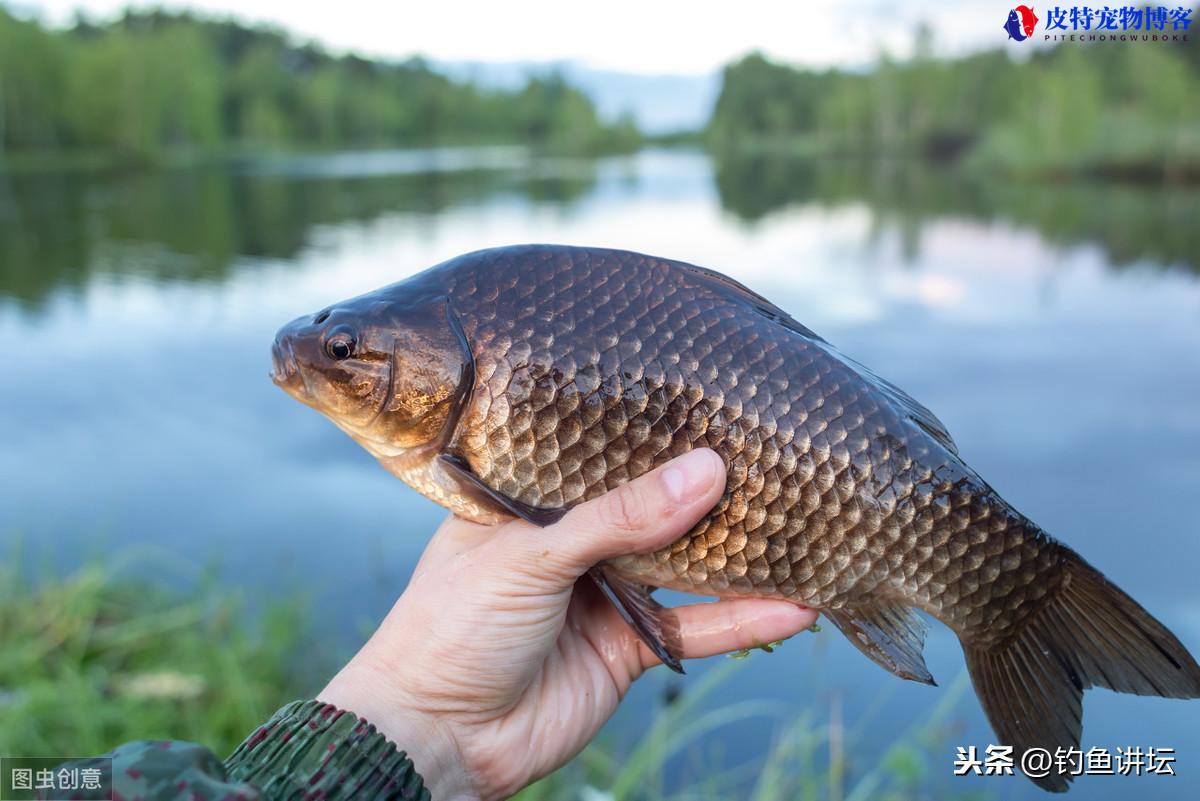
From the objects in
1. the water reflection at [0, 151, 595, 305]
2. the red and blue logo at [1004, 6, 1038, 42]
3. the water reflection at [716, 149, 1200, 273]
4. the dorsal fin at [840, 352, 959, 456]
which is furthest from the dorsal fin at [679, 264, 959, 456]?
the water reflection at [716, 149, 1200, 273]

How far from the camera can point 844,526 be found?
1.91 meters

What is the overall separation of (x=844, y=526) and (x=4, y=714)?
3.73m

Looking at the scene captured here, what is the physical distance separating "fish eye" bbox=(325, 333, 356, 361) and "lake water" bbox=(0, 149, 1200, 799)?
96.0 inches

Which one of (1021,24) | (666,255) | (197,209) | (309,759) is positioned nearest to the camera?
(309,759)

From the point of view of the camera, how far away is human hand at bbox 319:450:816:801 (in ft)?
6.14

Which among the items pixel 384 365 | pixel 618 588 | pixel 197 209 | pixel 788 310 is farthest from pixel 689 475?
pixel 197 209

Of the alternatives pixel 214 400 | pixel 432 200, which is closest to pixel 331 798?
pixel 214 400

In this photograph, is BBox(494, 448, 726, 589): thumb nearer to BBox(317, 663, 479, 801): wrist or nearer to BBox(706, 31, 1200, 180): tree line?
BBox(317, 663, 479, 801): wrist

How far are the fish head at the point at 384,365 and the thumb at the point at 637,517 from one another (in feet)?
1.16

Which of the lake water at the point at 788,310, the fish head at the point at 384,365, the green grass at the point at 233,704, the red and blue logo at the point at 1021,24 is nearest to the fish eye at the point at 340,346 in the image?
the fish head at the point at 384,365

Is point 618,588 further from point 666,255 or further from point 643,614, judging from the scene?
point 666,255

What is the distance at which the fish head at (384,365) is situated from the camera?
1986mm

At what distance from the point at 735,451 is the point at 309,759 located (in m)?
1.05

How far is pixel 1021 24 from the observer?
24.9 feet
